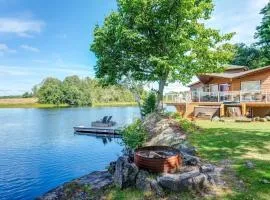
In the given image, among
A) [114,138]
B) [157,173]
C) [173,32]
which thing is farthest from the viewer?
[114,138]

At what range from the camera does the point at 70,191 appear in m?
10.5

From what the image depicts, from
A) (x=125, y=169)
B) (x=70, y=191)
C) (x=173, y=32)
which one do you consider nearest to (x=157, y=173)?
(x=125, y=169)

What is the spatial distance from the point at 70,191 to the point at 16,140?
833 inches

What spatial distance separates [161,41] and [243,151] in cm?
1308

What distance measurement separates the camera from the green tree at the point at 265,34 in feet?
128

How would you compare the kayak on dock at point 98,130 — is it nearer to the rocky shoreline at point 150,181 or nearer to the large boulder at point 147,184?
the rocky shoreline at point 150,181

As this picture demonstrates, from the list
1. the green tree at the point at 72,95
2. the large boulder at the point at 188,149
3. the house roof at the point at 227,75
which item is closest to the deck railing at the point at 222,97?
the house roof at the point at 227,75

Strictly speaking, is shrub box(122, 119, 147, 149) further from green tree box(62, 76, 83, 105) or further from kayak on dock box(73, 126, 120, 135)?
green tree box(62, 76, 83, 105)

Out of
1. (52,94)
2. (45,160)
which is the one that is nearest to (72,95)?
(52,94)

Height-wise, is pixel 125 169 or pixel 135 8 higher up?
pixel 135 8

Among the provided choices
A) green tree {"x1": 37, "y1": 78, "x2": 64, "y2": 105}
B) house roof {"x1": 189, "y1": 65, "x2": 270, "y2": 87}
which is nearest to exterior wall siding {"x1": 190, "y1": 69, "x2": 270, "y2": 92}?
house roof {"x1": 189, "y1": 65, "x2": 270, "y2": 87}

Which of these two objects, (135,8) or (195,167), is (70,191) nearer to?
(195,167)

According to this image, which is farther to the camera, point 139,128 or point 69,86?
point 69,86

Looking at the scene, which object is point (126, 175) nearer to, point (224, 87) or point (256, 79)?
point (256, 79)
